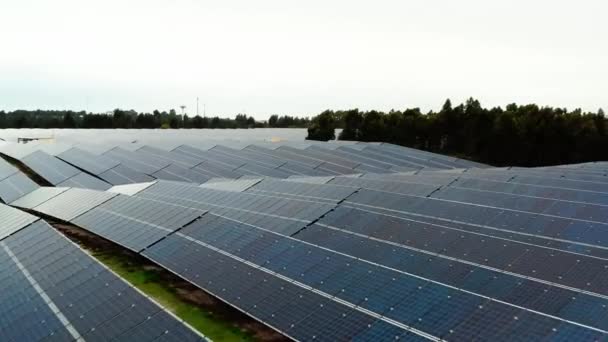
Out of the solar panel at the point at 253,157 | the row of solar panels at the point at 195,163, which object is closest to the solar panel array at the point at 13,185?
the row of solar panels at the point at 195,163

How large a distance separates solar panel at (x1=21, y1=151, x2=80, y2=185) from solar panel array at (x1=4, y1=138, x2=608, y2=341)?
12.2 m

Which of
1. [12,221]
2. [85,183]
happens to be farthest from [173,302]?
[85,183]

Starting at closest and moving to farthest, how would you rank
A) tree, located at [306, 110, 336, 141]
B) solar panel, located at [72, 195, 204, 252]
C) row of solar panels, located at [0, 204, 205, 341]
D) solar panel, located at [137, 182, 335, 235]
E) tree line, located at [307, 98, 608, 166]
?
row of solar panels, located at [0, 204, 205, 341]
solar panel, located at [72, 195, 204, 252]
solar panel, located at [137, 182, 335, 235]
tree line, located at [307, 98, 608, 166]
tree, located at [306, 110, 336, 141]

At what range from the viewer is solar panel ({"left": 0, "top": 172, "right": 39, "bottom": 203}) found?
36.6 meters

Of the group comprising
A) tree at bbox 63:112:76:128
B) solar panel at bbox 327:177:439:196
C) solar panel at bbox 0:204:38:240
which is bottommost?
tree at bbox 63:112:76:128

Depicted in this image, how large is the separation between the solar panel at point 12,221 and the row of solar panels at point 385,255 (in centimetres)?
280

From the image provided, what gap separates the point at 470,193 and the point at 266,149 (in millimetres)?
37575

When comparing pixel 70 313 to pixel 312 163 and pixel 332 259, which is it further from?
pixel 312 163

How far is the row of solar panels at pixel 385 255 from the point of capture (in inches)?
540

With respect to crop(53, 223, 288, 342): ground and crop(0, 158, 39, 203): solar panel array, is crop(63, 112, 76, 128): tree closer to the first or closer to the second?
crop(0, 158, 39, 203): solar panel array

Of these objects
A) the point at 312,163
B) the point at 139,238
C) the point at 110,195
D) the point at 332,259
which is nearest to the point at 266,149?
the point at 312,163

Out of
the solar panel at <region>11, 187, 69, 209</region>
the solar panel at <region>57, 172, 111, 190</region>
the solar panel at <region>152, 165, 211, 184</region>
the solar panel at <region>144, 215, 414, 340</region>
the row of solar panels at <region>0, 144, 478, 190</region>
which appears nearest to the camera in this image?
the solar panel at <region>144, 215, 414, 340</region>

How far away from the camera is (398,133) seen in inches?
3831

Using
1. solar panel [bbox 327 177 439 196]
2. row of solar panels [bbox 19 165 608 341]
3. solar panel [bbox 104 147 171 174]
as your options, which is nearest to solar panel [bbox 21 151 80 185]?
solar panel [bbox 104 147 171 174]
